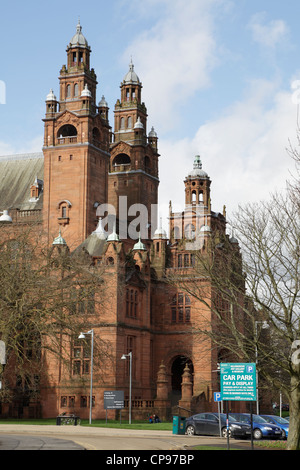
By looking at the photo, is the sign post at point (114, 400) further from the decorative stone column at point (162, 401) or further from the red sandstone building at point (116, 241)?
the decorative stone column at point (162, 401)

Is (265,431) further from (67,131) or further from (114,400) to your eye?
(67,131)

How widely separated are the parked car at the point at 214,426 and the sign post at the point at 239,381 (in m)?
14.9

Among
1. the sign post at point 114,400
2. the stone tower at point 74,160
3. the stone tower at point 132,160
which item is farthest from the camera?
the stone tower at point 132,160

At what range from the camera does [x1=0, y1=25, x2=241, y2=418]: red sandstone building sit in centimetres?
6712

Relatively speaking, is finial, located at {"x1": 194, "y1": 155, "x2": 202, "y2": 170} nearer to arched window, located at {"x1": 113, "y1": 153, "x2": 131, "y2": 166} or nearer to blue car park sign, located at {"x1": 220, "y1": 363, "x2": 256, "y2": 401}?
arched window, located at {"x1": 113, "y1": 153, "x2": 131, "y2": 166}

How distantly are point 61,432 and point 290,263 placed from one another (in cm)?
1668

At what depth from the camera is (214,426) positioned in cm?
4266

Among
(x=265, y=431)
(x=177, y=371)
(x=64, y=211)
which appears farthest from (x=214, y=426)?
(x=64, y=211)

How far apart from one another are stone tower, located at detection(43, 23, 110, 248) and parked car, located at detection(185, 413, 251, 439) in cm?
3356

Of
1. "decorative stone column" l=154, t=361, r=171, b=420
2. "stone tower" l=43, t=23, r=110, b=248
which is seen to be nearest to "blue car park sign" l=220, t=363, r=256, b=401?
"decorative stone column" l=154, t=361, r=171, b=420

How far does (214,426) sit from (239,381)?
16.7m

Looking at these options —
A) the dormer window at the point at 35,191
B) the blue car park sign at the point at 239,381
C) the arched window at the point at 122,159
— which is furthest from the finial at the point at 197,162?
the blue car park sign at the point at 239,381

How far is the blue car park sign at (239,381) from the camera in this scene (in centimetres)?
2667
